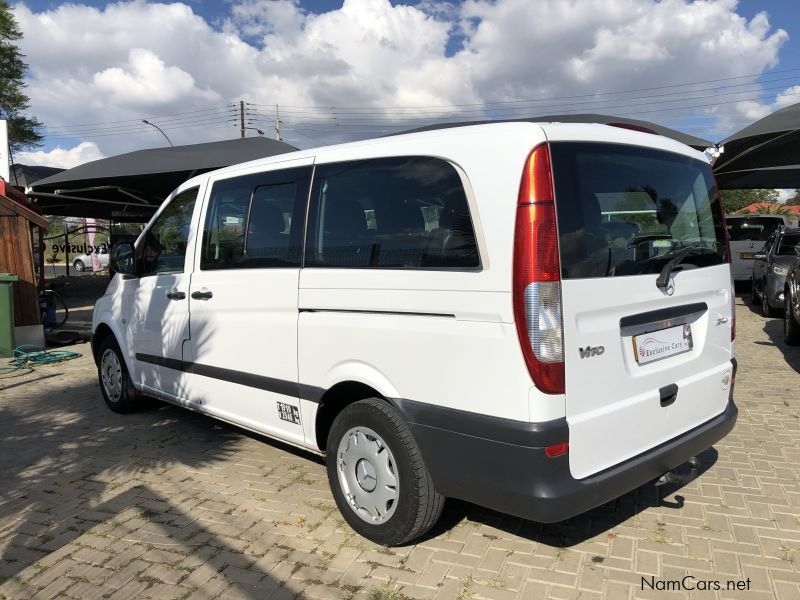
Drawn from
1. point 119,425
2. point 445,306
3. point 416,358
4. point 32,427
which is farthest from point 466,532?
point 32,427

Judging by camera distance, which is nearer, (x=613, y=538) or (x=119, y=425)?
(x=613, y=538)

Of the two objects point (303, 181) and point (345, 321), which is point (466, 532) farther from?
point (303, 181)

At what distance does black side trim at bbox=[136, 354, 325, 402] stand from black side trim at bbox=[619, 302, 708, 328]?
159cm

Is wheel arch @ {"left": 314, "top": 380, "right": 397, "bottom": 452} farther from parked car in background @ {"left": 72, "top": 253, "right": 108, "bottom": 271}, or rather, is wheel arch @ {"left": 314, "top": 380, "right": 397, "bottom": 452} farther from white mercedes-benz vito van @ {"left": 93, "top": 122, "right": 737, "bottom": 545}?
parked car in background @ {"left": 72, "top": 253, "right": 108, "bottom": 271}

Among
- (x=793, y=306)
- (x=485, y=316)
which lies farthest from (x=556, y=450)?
(x=793, y=306)

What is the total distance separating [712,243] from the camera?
337cm

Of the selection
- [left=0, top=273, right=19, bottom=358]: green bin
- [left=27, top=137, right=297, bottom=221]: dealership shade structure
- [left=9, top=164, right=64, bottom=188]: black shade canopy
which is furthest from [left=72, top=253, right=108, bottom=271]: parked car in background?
[left=0, top=273, right=19, bottom=358]: green bin

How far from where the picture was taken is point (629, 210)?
2.80 m

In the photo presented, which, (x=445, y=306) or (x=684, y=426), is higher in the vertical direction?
(x=445, y=306)

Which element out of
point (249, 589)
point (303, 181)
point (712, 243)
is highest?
point (303, 181)

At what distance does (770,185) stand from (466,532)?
69.5ft

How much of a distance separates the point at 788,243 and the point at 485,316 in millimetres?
10432

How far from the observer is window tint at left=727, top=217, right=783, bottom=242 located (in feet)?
46.5

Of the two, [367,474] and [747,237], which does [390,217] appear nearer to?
[367,474]
